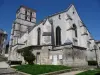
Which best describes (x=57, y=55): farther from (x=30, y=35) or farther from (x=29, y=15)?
(x=29, y=15)

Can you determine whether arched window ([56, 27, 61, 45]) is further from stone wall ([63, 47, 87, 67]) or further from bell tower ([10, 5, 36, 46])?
bell tower ([10, 5, 36, 46])

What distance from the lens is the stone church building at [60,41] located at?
70.9 ft

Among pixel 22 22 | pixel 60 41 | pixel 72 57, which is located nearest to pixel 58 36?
pixel 60 41

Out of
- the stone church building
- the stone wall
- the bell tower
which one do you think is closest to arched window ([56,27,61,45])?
the stone church building

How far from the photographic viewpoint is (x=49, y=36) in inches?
983

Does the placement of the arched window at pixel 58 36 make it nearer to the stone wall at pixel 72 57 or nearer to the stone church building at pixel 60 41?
the stone church building at pixel 60 41

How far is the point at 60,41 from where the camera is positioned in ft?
87.7

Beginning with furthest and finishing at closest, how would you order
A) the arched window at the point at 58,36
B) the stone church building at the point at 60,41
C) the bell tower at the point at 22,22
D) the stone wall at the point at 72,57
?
1. the bell tower at the point at 22,22
2. the arched window at the point at 58,36
3. the stone church building at the point at 60,41
4. the stone wall at the point at 72,57

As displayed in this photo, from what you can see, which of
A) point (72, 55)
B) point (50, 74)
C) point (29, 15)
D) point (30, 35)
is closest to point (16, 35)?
point (30, 35)

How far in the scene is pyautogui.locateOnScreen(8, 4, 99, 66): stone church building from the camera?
21.6 meters

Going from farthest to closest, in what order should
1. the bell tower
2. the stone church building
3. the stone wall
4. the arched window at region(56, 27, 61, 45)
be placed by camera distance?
the bell tower, the arched window at region(56, 27, 61, 45), the stone church building, the stone wall

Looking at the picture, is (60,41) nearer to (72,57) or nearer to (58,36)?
(58,36)

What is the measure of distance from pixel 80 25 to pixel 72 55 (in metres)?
10.2

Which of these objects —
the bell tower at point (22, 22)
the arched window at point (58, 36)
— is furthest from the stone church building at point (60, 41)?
the bell tower at point (22, 22)
